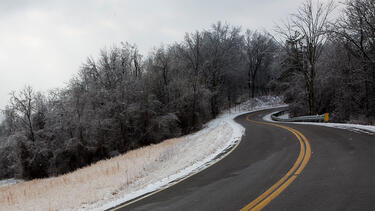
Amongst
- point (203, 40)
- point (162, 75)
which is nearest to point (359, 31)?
point (162, 75)

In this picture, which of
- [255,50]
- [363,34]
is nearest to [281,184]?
[363,34]

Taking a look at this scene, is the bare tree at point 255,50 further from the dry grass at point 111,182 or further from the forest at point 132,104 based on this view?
the dry grass at point 111,182

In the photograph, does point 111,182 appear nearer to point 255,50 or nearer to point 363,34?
point 363,34

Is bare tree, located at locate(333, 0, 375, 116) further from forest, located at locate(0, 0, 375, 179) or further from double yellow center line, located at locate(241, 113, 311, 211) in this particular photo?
double yellow center line, located at locate(241, 113, 311, 211)

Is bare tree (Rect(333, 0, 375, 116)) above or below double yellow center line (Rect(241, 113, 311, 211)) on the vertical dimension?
above

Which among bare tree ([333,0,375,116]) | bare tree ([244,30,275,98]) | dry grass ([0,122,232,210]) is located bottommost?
dry grass ([0,122,232,210])

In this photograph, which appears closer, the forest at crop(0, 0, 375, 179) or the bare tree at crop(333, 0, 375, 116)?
the bare tree at crop(333, 0, 375, 116)

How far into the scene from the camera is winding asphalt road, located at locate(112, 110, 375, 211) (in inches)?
197

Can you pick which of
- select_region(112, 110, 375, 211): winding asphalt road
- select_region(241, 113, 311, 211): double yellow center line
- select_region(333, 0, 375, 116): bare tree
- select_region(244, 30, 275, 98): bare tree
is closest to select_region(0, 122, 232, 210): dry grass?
select_region(112, 110, 375, 211): winding asphalt road

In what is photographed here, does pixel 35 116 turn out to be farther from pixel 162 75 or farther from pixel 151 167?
pixel 151 167

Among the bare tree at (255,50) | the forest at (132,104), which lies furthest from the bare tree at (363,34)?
the bare tree at (255,50)

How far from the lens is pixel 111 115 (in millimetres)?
32500

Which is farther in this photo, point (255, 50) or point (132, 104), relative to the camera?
point (255, 50)

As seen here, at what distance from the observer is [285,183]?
6.07 m
